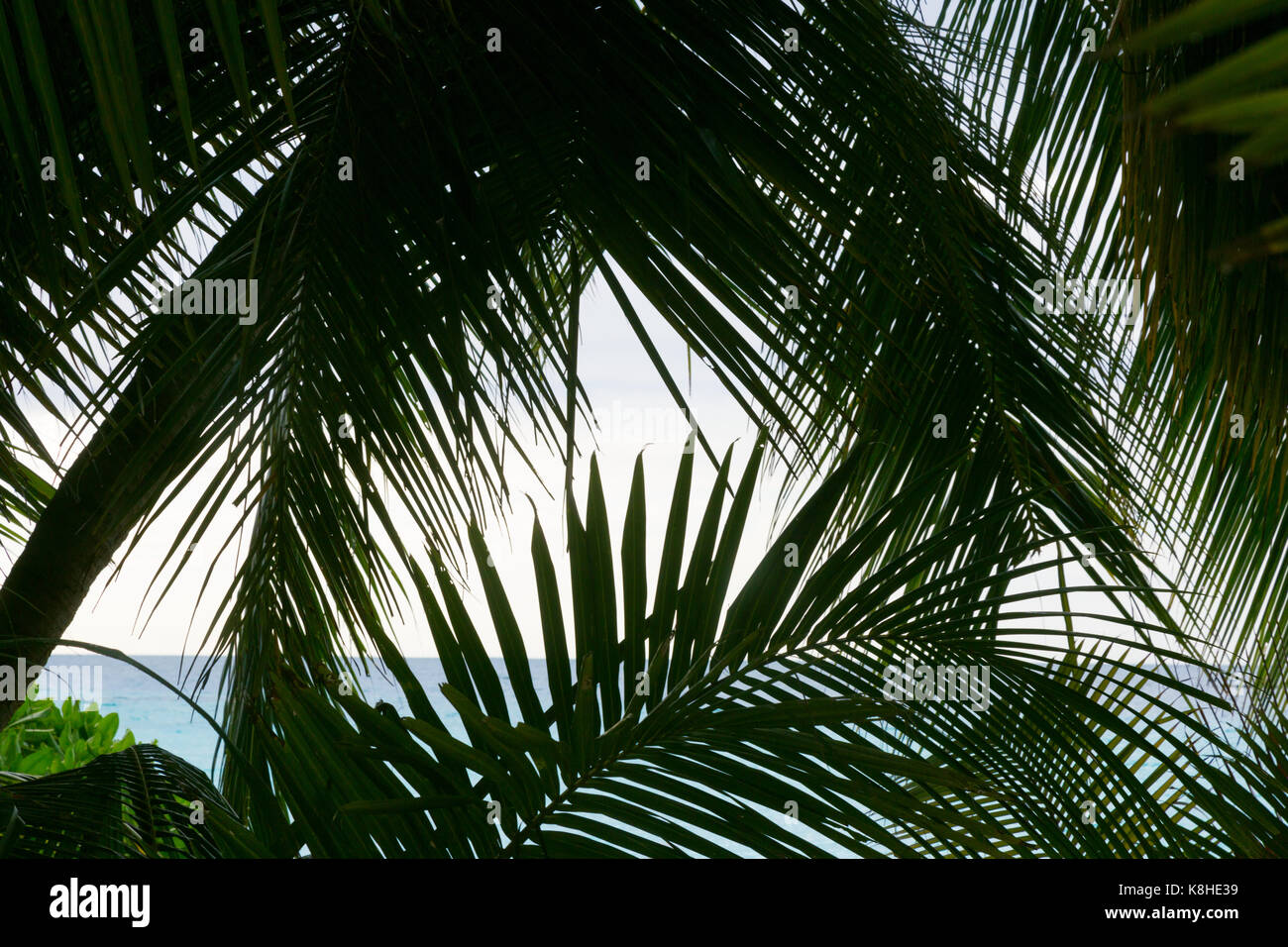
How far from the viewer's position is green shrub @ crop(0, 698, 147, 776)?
2.92 meters

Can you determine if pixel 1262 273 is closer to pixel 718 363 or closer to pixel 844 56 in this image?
pixel 844 56

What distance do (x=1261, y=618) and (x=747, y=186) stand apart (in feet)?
3.96

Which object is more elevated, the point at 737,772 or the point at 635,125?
the point at 635,125

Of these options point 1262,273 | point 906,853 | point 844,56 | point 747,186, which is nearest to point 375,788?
point 906,853

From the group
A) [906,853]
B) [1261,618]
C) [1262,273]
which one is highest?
[1262,273]

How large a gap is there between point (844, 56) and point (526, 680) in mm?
688

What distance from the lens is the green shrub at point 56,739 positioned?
292 cm

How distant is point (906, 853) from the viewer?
24.6 inches

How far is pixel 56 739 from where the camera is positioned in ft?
9.88

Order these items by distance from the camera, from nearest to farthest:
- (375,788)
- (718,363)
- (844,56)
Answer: (375,788), (718,363), (844,56)
